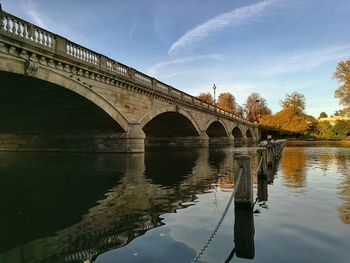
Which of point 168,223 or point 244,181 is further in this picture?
point 244,181

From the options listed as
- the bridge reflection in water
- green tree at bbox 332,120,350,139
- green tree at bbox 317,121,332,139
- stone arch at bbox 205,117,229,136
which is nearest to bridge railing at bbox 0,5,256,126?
the bridge reflection in water

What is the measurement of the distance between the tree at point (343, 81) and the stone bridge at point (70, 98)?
29.7m

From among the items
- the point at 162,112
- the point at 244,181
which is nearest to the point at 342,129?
the point at 162,112

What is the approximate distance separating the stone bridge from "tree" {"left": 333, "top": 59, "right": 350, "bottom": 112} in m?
29.7

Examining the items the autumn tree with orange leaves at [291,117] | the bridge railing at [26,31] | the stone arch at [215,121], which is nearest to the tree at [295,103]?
the autumn tree with orange leaves at [291,117]

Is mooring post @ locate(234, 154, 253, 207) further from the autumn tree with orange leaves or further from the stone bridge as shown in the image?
the autumn tree with orange leaves

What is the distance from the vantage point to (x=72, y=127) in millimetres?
25672

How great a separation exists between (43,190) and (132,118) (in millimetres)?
14484

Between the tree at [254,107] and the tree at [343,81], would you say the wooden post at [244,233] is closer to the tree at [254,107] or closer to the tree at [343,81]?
the tree at [343,81]

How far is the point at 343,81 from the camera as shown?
53.0 metres

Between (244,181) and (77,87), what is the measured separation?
13605 mm

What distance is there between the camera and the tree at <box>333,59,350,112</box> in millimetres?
51594

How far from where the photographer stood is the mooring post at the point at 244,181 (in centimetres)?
632

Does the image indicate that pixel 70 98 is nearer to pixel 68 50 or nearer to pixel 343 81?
pixel 68 50
